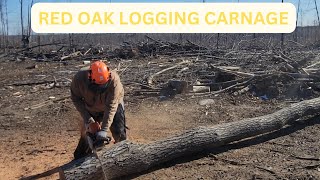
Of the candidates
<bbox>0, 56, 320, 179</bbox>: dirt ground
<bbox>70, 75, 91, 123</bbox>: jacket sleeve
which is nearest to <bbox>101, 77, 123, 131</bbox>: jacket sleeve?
<bbox>70, 75, 91, 123</bbox>: jacket sleeve

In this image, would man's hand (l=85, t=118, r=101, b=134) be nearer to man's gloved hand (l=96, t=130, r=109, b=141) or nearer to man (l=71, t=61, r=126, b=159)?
man (l=71, t=61, r=126, b=159)

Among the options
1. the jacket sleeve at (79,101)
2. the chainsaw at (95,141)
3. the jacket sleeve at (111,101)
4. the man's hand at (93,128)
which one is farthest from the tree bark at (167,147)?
the jacket sleeve at (79,101)

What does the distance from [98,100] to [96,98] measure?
0.04m

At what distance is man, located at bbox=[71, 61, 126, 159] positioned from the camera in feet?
14.4

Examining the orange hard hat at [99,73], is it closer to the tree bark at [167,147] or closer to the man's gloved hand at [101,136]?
the man's gloved hand at [101,136]

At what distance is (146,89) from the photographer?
10102 mm

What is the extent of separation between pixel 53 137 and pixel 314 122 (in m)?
4.98

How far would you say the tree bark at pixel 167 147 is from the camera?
435cm

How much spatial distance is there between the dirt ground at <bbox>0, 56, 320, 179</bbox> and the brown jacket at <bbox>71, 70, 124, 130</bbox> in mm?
1014

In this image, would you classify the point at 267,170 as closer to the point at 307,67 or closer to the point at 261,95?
the point at 261,95

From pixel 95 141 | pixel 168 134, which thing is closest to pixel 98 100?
pixel 95 141

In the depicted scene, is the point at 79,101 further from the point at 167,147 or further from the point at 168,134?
the point at 168,134

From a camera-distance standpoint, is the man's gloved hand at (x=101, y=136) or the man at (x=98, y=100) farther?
the man at (x=98, y=100)

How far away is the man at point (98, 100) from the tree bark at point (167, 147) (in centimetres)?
38
